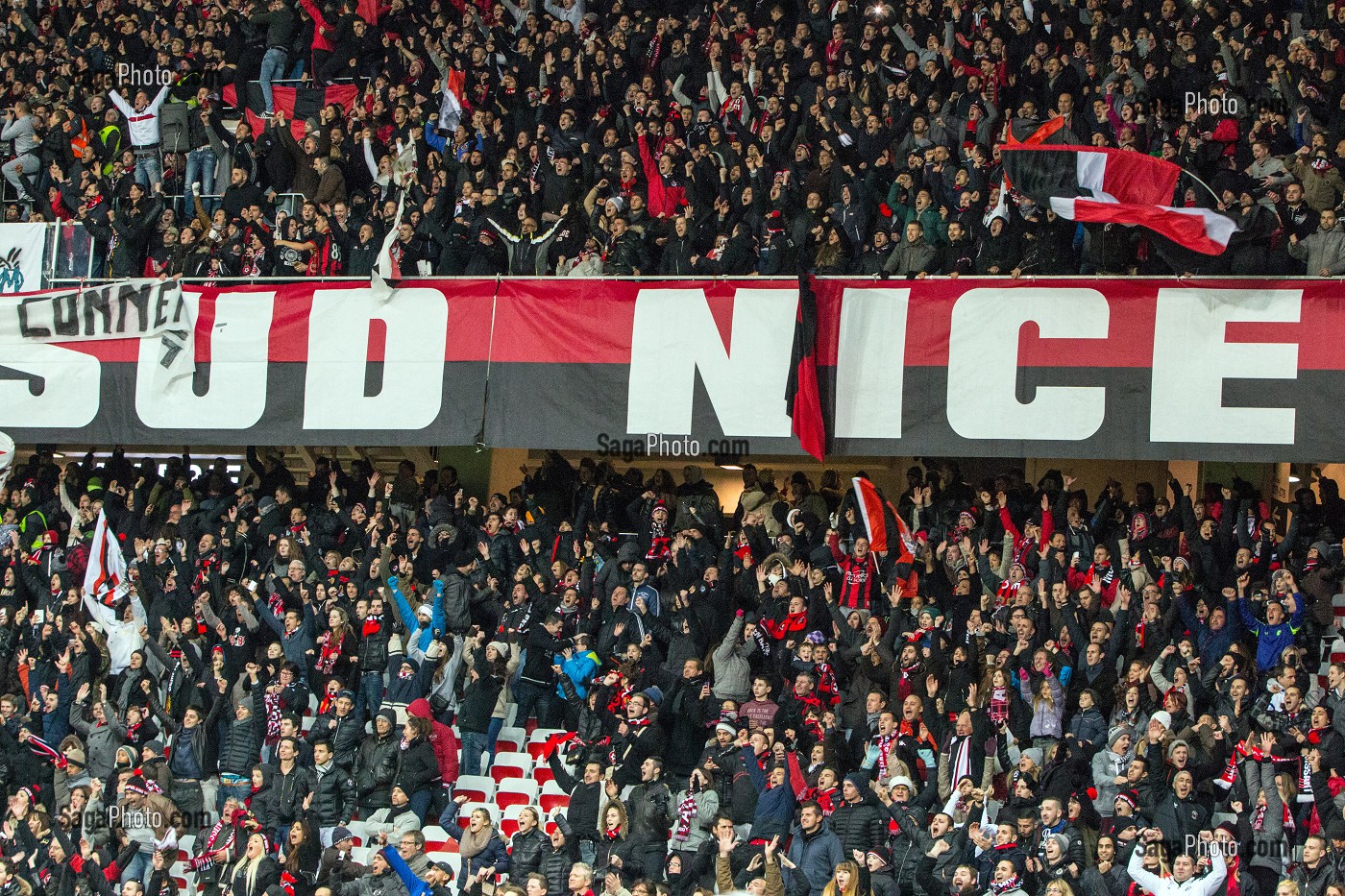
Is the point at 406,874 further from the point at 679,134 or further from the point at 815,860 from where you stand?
the point at 679,134

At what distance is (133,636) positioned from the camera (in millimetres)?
19531

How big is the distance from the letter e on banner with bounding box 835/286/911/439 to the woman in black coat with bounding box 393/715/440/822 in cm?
479

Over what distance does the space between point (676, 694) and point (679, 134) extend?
777cm

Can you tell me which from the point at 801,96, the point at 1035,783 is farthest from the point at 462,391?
the point at 1035,783

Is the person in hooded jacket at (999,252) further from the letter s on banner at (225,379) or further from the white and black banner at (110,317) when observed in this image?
the white and black banner at (110,317)

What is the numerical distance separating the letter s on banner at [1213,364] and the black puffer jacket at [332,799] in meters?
7.95

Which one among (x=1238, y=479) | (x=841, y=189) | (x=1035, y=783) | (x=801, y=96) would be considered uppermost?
(x=801, y=96)

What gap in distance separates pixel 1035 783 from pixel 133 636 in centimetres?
943

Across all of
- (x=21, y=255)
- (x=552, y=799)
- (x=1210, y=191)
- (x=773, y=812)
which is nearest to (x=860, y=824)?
(x=773, y=812)

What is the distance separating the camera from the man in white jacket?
13953 mm

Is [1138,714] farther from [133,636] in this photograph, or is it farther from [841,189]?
[133,636]

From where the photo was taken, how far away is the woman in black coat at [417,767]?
1691 cm

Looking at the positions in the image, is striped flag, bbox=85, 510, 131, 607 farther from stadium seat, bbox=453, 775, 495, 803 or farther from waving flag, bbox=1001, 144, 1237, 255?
waving flag, bbox=1001, 144, 1237, 255

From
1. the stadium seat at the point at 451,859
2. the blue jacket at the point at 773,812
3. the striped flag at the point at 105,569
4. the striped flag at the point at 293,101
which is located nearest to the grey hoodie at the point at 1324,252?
the blue jacket at the point at 773,812
